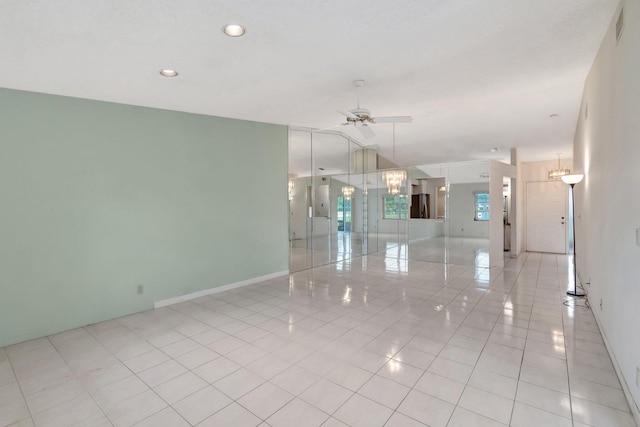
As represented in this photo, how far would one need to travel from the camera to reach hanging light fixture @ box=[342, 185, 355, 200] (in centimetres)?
883

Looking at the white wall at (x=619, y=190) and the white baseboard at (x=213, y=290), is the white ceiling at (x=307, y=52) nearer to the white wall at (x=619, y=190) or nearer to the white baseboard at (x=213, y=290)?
the white wall at (x=619, y=190)

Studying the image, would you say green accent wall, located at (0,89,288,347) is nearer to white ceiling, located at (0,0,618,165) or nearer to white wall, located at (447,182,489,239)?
white ceiling, located at (0,0,618,165)

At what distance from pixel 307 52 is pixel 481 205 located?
7.06 meters

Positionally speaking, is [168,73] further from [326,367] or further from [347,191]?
[347,191]

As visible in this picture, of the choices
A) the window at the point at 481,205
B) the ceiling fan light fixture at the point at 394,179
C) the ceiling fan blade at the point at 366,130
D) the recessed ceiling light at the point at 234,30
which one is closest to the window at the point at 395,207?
the ceiling fan light fixture at the point at 394,179

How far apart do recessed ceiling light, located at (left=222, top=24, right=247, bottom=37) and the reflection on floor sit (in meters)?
5.01

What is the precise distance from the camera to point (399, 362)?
2.87m

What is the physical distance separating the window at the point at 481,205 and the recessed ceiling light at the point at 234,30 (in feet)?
22.3

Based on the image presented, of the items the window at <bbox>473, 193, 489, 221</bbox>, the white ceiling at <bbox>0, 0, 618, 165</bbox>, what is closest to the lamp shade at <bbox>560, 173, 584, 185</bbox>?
the white ceiling at <bbox>0, 0, 618, 165</bbox>

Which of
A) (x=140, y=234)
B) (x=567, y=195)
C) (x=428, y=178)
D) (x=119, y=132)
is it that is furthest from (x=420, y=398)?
(x=567, y=195)

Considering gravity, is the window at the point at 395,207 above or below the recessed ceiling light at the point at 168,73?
below

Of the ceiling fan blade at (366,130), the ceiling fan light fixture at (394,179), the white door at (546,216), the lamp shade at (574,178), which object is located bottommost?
the white door at (546,216)

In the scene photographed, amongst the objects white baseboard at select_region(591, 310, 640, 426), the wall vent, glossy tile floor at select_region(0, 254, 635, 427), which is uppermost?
the wall vent

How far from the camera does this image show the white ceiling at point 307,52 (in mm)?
2336
